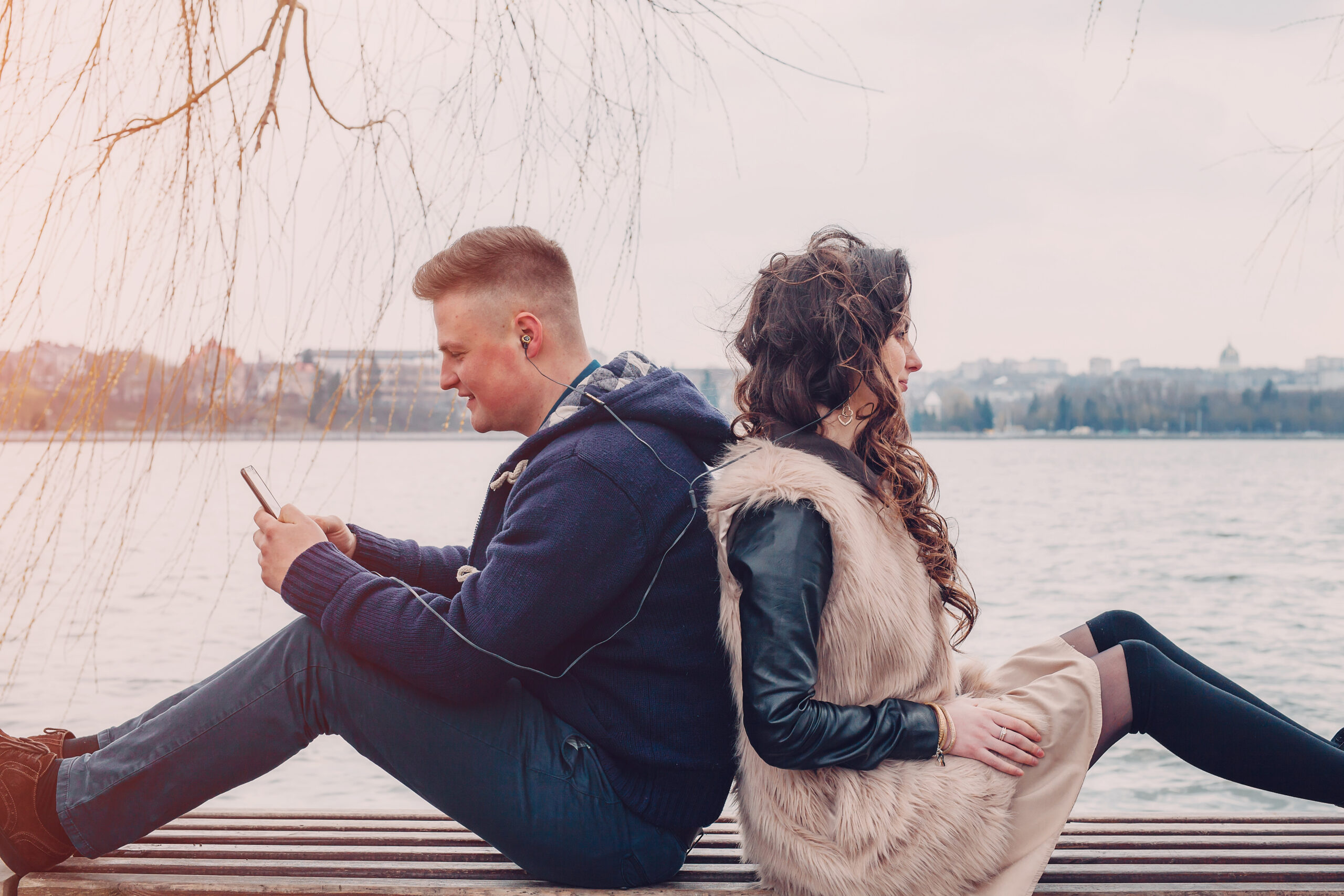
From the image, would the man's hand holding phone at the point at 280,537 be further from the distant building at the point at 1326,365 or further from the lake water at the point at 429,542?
the distant building at the point at 1326,365

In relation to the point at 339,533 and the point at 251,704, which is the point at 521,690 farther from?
the point at 339,533

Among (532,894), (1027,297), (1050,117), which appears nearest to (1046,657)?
(532,894)

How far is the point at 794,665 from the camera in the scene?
5.46 ft

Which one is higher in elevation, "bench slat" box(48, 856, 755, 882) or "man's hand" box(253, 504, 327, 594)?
"man's hand" box(253, 504, 327, 594)

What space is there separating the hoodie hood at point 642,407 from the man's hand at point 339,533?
0.51 meters

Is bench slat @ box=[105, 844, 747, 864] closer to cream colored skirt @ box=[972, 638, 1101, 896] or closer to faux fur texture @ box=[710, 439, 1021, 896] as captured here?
faux fur texture @ box=[710, 439, 1021, 896]

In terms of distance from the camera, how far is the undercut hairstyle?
2143 millimetres

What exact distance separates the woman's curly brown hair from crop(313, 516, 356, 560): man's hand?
892 millimetres

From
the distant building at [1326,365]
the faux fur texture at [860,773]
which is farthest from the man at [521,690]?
the distant building at [1326,365]

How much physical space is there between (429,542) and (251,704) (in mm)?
17944

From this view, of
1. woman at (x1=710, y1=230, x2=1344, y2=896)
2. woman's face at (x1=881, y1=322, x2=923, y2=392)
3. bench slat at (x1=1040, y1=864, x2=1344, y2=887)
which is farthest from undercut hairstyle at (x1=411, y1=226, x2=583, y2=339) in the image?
bench slat at (x1=1040, y1=864, x2=1344, y2=887)

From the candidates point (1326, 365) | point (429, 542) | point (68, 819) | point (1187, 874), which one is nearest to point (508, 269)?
point (68, 819)

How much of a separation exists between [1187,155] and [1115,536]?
2124 cm

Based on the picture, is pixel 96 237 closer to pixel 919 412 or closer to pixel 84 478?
A: pixel 84 478
